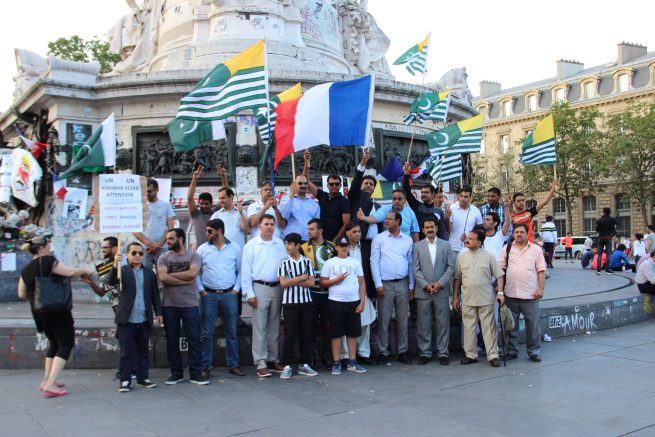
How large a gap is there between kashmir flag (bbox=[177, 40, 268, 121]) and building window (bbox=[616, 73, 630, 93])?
5663 centimetres

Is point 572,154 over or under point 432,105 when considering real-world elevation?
over

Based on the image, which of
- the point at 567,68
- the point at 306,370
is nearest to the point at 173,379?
the point at 306,370

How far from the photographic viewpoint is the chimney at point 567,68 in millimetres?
65438

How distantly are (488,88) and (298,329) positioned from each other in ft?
232

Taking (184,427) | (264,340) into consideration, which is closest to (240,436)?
(184,427)

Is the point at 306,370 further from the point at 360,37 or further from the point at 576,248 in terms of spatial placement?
the point at 576,248

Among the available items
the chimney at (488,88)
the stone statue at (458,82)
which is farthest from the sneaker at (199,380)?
the chimney at (488,88)

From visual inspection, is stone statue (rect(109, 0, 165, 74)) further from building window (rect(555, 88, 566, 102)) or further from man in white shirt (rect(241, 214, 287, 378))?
building window (rect(555, 88, 566, 102))

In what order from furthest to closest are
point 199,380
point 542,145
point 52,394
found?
1. point 542,145
2. point 199,380
3. point 52,394

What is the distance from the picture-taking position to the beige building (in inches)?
2146

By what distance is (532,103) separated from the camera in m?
65.1

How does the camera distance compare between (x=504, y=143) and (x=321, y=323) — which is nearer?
(x=321, y=323)

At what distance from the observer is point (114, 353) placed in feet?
25.1

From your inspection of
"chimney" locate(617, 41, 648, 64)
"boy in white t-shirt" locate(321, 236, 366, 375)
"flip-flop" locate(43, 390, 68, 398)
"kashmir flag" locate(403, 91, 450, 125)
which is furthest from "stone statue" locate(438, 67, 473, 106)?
"chimney" locate(617, 41, 648, 64)
